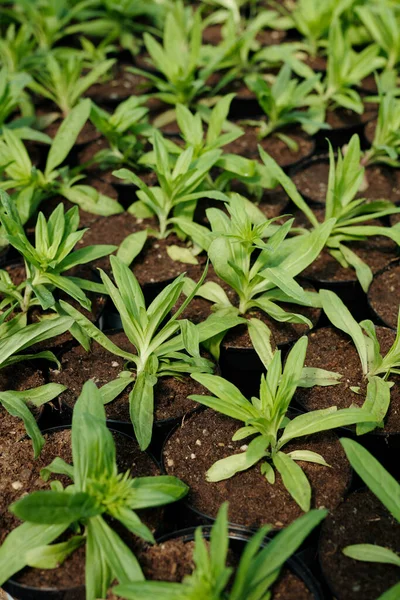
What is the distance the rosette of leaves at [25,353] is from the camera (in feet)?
6.63

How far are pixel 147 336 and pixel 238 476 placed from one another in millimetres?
527

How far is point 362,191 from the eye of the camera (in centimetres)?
318

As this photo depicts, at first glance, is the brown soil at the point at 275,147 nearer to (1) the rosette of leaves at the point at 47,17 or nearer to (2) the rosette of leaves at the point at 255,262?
(2) the rosette of leaves at the point at 255,262

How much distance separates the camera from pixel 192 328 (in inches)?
81.6

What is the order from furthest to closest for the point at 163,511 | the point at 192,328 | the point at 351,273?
A: the point at 351,273
the point at 192,328
the point at 163,511

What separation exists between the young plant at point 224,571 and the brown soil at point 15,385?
72cm

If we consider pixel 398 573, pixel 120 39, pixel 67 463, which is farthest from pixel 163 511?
pixel 120 39

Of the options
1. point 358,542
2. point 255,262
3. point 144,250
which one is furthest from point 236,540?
point 144,250

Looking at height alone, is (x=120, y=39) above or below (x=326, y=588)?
above

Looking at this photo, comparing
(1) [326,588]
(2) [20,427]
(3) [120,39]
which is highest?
(3) [120,39]

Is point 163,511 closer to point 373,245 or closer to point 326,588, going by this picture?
point 326,588

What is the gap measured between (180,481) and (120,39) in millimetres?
3185

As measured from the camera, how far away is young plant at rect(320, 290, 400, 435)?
2.07 metres

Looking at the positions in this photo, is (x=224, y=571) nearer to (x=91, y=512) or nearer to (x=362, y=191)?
(x=91, y=512)
